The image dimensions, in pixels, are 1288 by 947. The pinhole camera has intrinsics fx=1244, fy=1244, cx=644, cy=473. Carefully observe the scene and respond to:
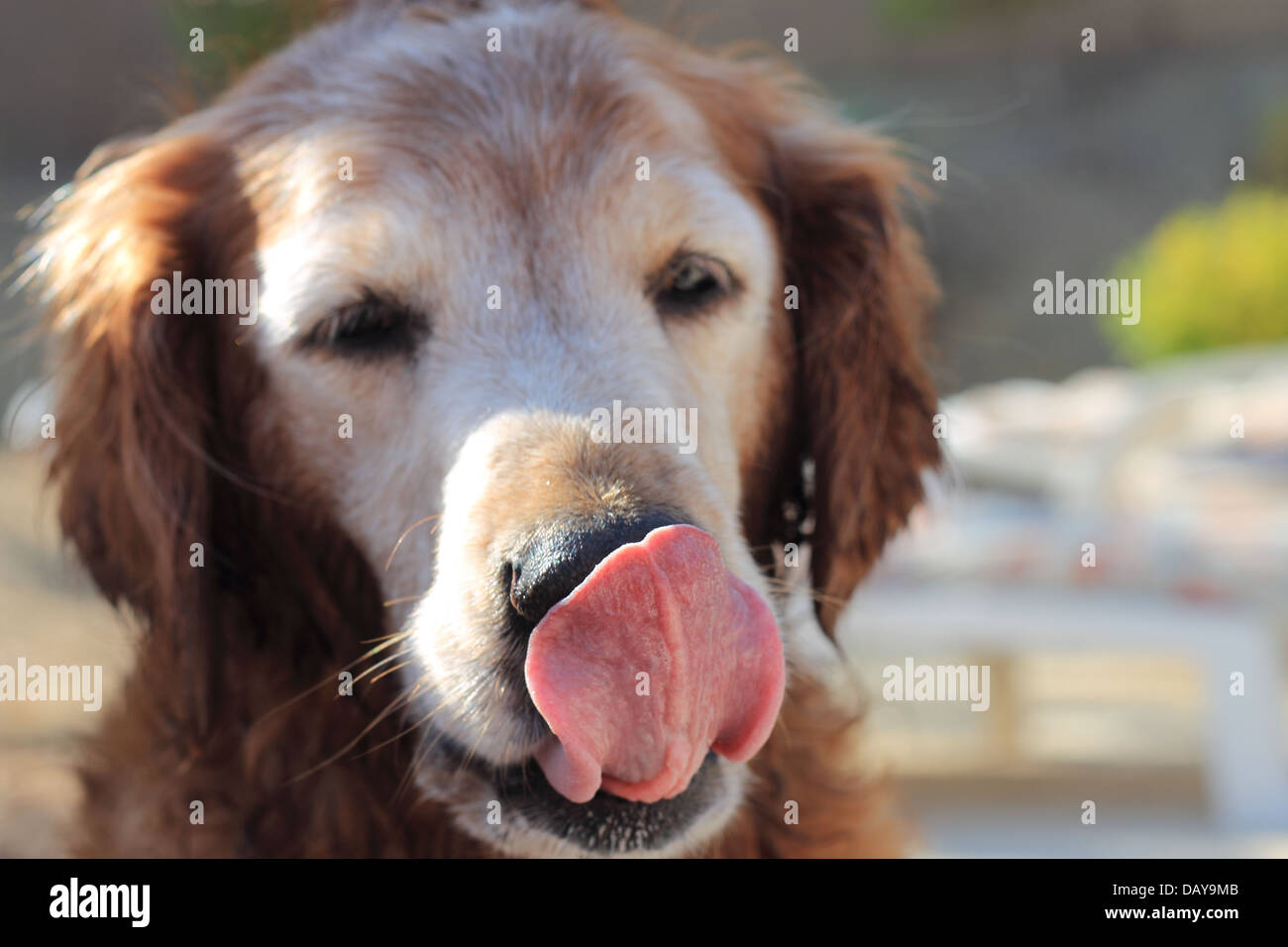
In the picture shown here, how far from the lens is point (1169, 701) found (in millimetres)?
5875

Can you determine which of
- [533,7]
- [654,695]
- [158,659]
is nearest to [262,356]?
[158,659]

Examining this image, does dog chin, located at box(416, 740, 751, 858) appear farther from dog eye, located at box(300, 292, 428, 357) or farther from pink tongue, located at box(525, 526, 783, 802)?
dog eye, located at box(300, 292, 428, 357)

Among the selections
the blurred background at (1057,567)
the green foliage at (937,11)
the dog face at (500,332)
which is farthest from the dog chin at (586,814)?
the green foliage at (937,11)

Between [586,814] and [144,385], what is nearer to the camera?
[586,814]

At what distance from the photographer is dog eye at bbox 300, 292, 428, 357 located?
1.96 metres

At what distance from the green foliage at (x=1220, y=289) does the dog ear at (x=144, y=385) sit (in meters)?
9.37

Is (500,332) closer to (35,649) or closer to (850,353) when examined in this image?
(850,353)

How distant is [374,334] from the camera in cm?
197

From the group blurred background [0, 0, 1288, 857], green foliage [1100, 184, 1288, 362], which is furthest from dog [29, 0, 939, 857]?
green foliage [1100, 184, 1288, 362]

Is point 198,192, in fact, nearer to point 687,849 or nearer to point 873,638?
point 687,849

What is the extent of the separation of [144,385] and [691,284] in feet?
3.14

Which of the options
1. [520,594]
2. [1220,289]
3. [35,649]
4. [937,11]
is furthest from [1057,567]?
[937,11]

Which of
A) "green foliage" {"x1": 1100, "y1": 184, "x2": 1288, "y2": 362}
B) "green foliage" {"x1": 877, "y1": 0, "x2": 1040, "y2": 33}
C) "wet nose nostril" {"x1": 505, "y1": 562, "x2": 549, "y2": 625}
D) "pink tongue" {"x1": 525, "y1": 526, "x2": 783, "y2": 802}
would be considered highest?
"green foliage" {"x1": 877, "y1": 0, "x2": 1040, "y2": 33}

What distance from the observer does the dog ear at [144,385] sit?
2129 mm
